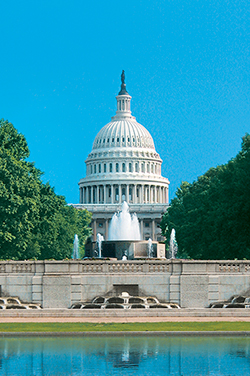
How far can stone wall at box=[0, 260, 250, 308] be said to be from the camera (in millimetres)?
44438

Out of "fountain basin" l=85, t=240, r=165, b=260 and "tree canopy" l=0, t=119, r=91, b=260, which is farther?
"tree canopy" l=0, t=119, r=91, b=260

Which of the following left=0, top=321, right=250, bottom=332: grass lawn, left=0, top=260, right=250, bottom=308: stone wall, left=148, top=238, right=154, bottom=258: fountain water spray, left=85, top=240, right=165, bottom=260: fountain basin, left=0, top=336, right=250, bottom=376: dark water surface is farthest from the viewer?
left=148, top=238, right=154, bottom=258: fountain water spray

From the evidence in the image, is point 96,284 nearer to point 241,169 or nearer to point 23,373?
point 23,373

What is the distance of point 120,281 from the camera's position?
44.6 m

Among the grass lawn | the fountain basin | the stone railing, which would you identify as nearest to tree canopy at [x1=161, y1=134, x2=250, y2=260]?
the fountain basin

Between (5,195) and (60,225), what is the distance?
3173 centimetres

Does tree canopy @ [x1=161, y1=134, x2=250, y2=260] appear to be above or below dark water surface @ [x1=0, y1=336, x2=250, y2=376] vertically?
above

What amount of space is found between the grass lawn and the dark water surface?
1.88m

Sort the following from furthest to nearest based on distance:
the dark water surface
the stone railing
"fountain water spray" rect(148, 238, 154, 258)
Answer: "fountain water spray" rect(148, 238, 154, 258) → the stone railing → the dark water surface

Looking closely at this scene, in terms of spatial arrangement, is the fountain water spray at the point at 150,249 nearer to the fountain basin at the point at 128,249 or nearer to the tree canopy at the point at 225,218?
the fountain basin at the point at 128,249

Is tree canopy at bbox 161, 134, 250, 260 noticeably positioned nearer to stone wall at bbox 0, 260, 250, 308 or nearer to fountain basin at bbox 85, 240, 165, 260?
fountain basin at bbox 85, 240, 165, 260

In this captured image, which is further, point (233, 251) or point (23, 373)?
point (233, 251)

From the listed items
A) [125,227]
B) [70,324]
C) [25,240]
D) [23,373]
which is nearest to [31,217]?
[25,240]

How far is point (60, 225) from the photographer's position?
309 ft
